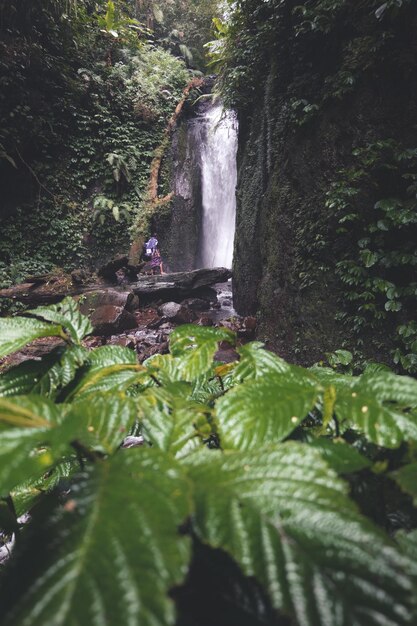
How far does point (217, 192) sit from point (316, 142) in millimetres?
9122

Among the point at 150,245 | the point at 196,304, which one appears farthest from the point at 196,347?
the point at 150,245

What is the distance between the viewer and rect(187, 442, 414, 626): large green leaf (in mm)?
292

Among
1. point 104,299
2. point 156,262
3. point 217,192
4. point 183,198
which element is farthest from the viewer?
point 217,192

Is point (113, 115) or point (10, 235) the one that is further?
point (113, 115)

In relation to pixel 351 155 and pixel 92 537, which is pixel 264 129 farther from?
pixel 92 537

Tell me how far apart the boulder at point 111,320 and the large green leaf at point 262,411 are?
6202 mm

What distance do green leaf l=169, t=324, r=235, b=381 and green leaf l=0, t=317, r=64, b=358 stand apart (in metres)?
0.30

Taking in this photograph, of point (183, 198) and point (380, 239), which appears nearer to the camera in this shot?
point (380, 239)

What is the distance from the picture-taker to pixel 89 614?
0.87 ft

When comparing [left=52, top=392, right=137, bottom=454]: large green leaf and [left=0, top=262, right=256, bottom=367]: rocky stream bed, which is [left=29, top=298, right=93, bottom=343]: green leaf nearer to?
[left=52, top=392, right=137, bottom=454]: large green leaf

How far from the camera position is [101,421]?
0.50 meters

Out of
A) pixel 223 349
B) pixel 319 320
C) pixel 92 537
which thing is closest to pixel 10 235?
pixel 223 349

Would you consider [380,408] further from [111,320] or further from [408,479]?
[111,320]

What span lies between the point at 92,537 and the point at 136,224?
1190cm
